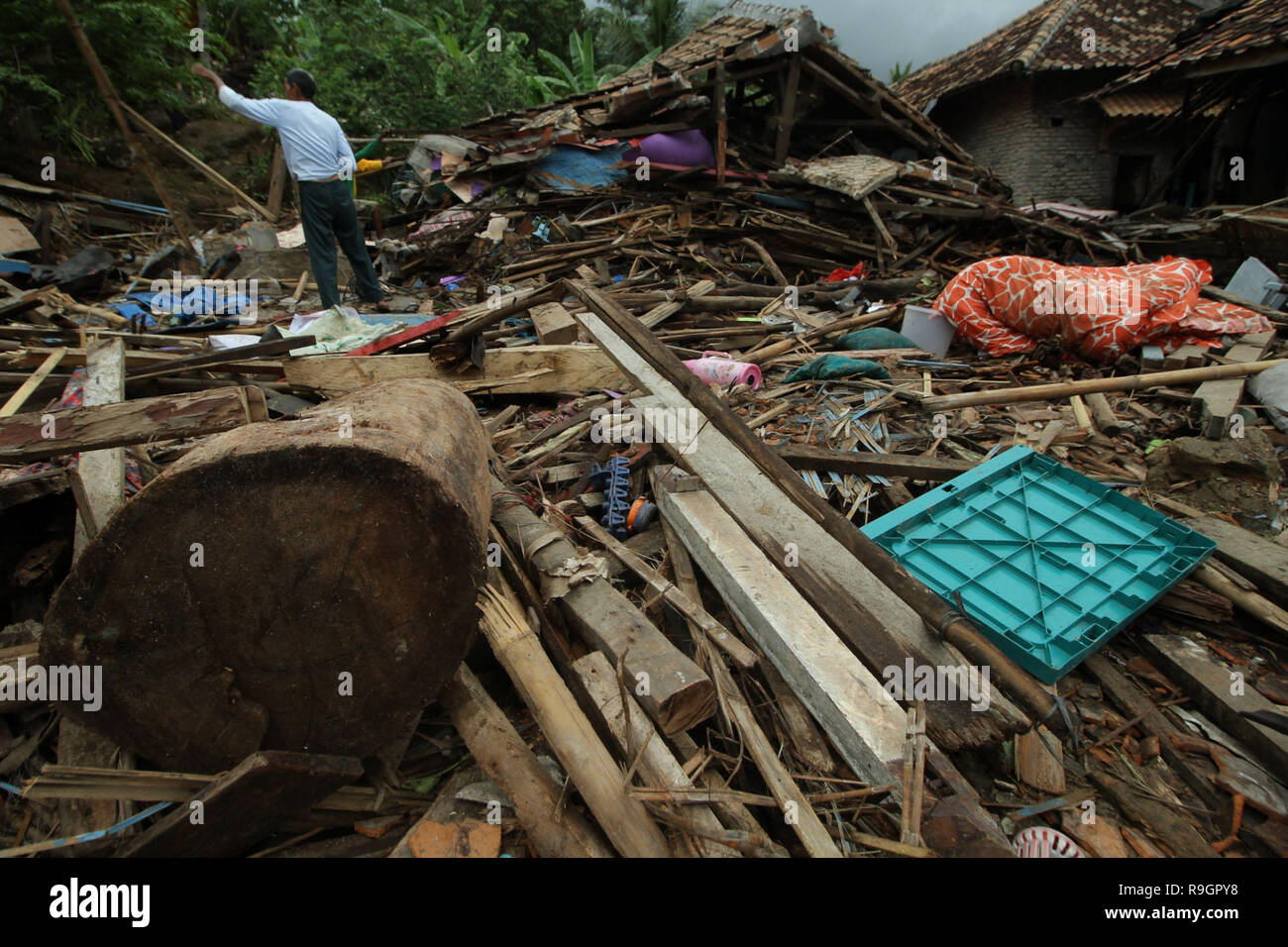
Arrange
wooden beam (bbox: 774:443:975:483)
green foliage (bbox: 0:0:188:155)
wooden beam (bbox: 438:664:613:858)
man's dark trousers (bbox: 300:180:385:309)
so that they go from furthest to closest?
1. green foliage (bbox: 0:0:188:155)
2. man's dark trousers (bbox: 300:180:385:309)
3. wooden beam (bbox: 774:443:975:483)
4. wooden beam (bbox: 438:664:613:858)

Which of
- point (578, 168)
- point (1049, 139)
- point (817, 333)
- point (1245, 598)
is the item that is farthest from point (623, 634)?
point (1049, 139)

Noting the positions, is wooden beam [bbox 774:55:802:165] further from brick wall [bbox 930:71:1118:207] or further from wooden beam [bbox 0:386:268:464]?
wooden beam [bbox 0:386:268:464]

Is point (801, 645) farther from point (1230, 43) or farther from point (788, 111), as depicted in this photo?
point (1230, 43)

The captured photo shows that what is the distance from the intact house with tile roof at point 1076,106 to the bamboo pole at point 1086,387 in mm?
13398

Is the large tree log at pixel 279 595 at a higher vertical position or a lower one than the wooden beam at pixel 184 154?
lower

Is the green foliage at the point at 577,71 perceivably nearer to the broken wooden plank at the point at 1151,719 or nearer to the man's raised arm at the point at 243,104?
the man's raised arm at the point at 243,104

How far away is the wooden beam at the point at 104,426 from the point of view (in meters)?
2.44

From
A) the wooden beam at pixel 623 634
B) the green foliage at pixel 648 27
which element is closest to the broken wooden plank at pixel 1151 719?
the wooden beam at pixel 623 634

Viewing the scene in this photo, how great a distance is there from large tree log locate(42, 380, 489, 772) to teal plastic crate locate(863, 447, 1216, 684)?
6.94 ft

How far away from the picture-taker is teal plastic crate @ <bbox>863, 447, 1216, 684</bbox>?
2.62 meters

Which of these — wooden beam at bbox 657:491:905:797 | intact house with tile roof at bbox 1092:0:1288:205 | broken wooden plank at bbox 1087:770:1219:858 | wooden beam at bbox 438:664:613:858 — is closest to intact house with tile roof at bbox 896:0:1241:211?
intact house with tile roof at bbox 1092:0:1288:205

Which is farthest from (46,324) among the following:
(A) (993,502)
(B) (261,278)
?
(A) (993,502)

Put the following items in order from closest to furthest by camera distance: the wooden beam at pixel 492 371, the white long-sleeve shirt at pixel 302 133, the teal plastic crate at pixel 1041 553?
1. the teal plastic crate at pixel 1041 553
2. the wooden beam at pixel 492 371
3. the white long-sleeve shirt at pixel 302 133

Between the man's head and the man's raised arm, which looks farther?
the man's head
